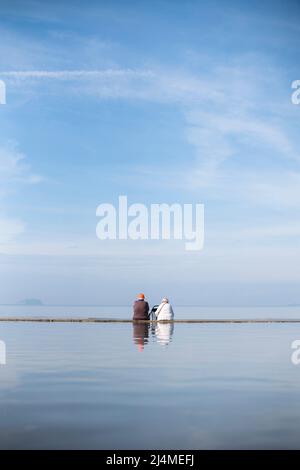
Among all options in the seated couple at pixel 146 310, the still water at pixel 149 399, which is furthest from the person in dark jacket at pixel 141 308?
the still water at pixel 149 399

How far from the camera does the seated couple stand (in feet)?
113

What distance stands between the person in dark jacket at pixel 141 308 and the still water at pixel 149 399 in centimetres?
1350

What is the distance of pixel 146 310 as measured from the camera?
35.2 m

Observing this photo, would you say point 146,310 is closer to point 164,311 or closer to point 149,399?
point 164,311

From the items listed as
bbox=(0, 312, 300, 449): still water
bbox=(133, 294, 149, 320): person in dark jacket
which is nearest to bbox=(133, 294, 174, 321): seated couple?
bbox=(133, 294, 149, 320): person in dark jacket

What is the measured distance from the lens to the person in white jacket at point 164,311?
3527 centimetres

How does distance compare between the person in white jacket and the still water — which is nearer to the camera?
the still water

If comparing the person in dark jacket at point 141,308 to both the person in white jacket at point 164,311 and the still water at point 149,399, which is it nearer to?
the person in white jacket at point 164,311

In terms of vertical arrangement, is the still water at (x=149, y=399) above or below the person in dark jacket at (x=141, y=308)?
below

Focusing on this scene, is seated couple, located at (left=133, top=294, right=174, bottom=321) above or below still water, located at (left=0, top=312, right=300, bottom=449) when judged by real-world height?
above

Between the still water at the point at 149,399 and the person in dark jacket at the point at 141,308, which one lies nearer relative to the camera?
the still water at the point at 149,399

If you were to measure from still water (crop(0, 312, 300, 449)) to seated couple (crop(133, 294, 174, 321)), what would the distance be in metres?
13.8

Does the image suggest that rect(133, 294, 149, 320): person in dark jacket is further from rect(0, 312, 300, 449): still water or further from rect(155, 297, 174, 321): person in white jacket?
rect(0, 312, 300, 449): still water

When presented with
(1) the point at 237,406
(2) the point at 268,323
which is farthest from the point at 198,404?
(2) the point at 268,323
